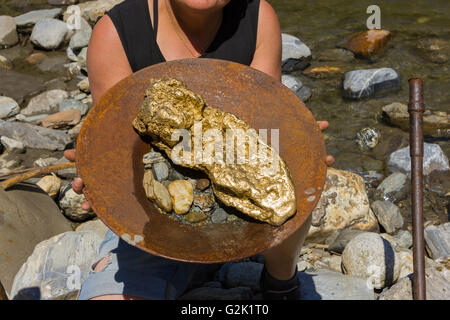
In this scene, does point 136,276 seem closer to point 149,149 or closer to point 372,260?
point 149,149

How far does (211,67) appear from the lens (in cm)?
218

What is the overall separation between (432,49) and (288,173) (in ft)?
19.1

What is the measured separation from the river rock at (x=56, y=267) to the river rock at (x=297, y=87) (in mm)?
3579

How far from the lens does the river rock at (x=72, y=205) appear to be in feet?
13.3

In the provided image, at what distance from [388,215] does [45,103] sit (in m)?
4.63

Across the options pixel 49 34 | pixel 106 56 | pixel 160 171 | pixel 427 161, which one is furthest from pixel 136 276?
pixel 49 34

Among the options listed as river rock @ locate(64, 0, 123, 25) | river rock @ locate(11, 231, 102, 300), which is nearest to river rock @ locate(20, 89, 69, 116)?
river rock @ locate(64, 0, 123, 25)

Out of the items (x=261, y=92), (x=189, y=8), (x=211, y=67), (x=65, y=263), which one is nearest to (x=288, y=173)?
(x=261, y=92)

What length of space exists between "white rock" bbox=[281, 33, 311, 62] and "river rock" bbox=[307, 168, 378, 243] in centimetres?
310

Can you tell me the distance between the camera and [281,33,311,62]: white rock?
261 inches

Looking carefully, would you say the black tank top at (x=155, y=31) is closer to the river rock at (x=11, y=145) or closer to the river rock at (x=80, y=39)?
the river rock at (x=11, y=145)

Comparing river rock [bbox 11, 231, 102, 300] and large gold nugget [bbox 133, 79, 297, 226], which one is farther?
river rock [bbox 11, 231, 102, 300]

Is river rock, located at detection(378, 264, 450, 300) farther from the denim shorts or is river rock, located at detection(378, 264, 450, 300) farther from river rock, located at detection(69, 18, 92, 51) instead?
river rock, located at detection(69, 18, 92, 51)

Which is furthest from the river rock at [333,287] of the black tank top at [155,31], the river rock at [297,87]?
the river rock at [297,87]
